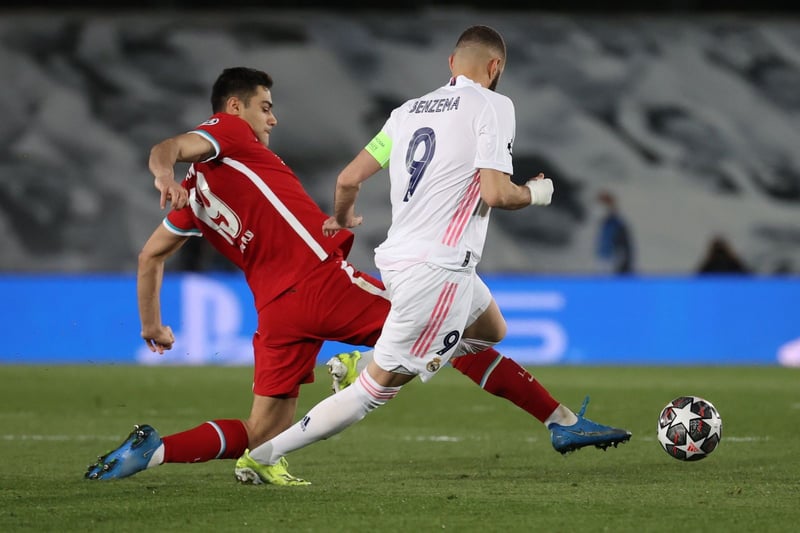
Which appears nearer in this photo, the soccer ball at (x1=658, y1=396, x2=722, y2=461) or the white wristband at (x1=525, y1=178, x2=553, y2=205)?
the white wristband at (x1=525, y1=178, x2=553, y2=205)

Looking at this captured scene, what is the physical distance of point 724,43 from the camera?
82.2 ft

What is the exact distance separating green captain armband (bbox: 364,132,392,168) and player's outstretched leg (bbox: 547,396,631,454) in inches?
61.4

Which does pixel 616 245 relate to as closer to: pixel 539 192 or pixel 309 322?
pixel 309 322

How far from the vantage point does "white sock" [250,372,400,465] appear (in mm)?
5500

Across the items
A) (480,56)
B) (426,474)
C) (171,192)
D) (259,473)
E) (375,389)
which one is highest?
(480,56)

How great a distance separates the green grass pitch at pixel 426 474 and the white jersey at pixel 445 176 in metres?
1.03

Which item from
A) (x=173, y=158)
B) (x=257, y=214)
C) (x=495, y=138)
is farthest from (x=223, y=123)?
(x=495, y=138)

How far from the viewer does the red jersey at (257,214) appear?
5.90 meters

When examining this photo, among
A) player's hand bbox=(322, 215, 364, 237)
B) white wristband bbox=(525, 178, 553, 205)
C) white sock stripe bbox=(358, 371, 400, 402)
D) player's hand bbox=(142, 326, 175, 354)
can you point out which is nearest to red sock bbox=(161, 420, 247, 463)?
player's hand bbox=(142, 326, 175, 354)

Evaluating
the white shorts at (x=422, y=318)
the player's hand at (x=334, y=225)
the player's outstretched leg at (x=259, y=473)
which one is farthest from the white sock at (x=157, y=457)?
the player's hand at (x=334, y=225)

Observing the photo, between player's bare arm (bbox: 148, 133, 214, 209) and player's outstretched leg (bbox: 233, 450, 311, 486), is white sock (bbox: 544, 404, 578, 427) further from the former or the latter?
player's bare arm (bbox: 148, 133, 214, 209)

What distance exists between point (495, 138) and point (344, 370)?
142 centimetres

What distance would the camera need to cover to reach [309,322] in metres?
5.81

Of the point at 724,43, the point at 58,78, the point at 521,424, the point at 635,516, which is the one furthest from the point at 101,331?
the point at 724,43
